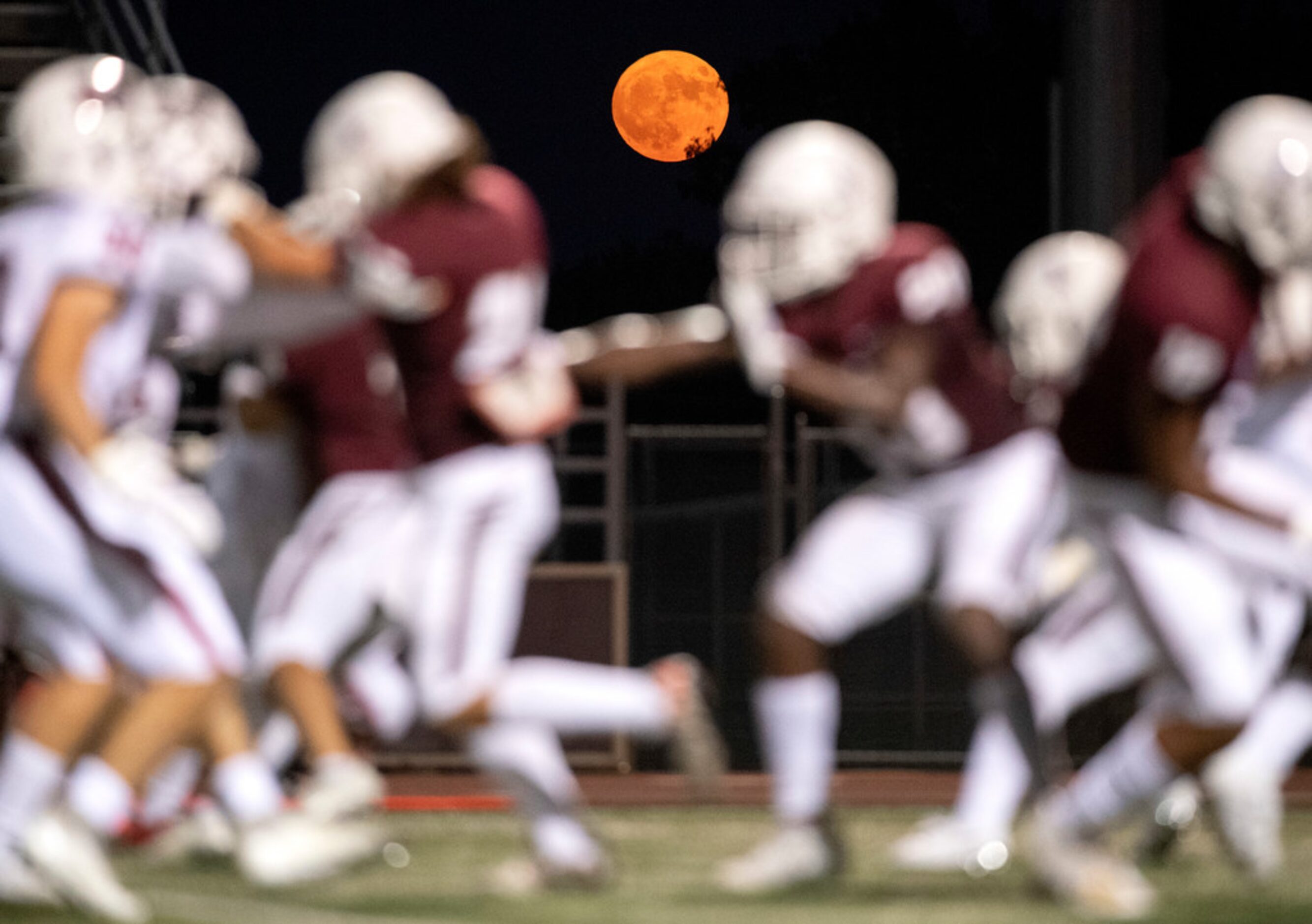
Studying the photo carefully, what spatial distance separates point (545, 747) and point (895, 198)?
26690 millimetres

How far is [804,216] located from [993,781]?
151 cm

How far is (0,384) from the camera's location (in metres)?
5.20

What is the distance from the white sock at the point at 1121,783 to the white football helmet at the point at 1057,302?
1.79m

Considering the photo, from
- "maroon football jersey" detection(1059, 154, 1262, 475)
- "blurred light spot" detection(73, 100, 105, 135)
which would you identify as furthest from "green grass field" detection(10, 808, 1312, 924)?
"blurred light spot" detection(73, 100, 105, 135)

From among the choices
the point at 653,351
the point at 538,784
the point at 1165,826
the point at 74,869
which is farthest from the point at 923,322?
the point at 74,869

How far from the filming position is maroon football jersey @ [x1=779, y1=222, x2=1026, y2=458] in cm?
563

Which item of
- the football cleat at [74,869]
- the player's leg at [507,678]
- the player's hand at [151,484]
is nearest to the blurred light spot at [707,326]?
the player's leg at [507,678]

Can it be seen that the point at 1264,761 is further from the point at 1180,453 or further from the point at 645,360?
the point at 645,360

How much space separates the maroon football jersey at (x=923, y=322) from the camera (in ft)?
18.5

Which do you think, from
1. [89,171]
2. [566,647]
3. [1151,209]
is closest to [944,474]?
[1151,209]

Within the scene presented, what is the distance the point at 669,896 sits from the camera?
18.0 feet

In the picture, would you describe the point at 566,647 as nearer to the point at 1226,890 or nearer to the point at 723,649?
the point at 1226,890

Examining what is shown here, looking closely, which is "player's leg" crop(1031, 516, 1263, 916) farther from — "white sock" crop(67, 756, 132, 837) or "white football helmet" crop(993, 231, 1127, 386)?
"white sock" crop(67, 756, 132, 837)

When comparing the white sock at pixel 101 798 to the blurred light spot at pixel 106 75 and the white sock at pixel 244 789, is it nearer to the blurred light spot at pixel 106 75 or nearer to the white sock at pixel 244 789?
the white sock at pixel 244 789
